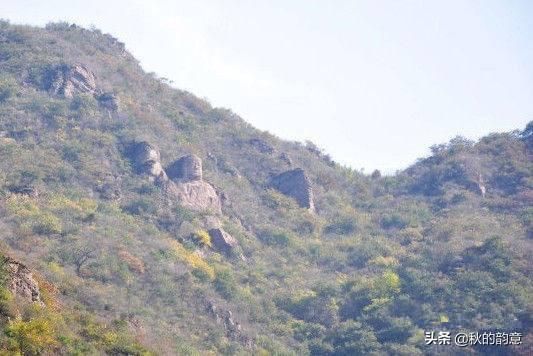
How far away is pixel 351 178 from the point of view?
68.2 metres

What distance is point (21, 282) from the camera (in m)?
26.6

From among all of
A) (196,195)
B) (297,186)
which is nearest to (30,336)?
(196,195)

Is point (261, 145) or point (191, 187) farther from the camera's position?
point (261, 145)

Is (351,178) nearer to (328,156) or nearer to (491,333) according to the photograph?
(328,156)

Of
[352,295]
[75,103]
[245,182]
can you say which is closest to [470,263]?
[352,295]

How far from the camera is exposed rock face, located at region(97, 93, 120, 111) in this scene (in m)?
59.1

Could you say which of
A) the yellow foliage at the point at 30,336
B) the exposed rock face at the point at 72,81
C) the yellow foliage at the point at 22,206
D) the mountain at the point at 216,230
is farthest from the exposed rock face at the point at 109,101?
the yellow foliage at the point at 30,336

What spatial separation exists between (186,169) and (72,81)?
46.0 ft

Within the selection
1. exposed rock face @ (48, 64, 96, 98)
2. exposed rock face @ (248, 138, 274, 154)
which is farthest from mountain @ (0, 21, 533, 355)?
exposed rock face @ (248, 138, 274, 154)

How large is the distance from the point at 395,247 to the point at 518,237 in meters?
7.90

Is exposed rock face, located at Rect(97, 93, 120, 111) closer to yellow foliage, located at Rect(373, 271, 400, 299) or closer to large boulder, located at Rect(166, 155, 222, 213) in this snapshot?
large boulder, located at Rect(166, 155, 222, 213)

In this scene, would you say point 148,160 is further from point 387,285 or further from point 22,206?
point 387,285

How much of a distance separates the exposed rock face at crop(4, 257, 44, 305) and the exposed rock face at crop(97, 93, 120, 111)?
32.8 metres

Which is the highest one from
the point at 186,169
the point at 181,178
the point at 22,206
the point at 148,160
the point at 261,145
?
the point at 261,145
